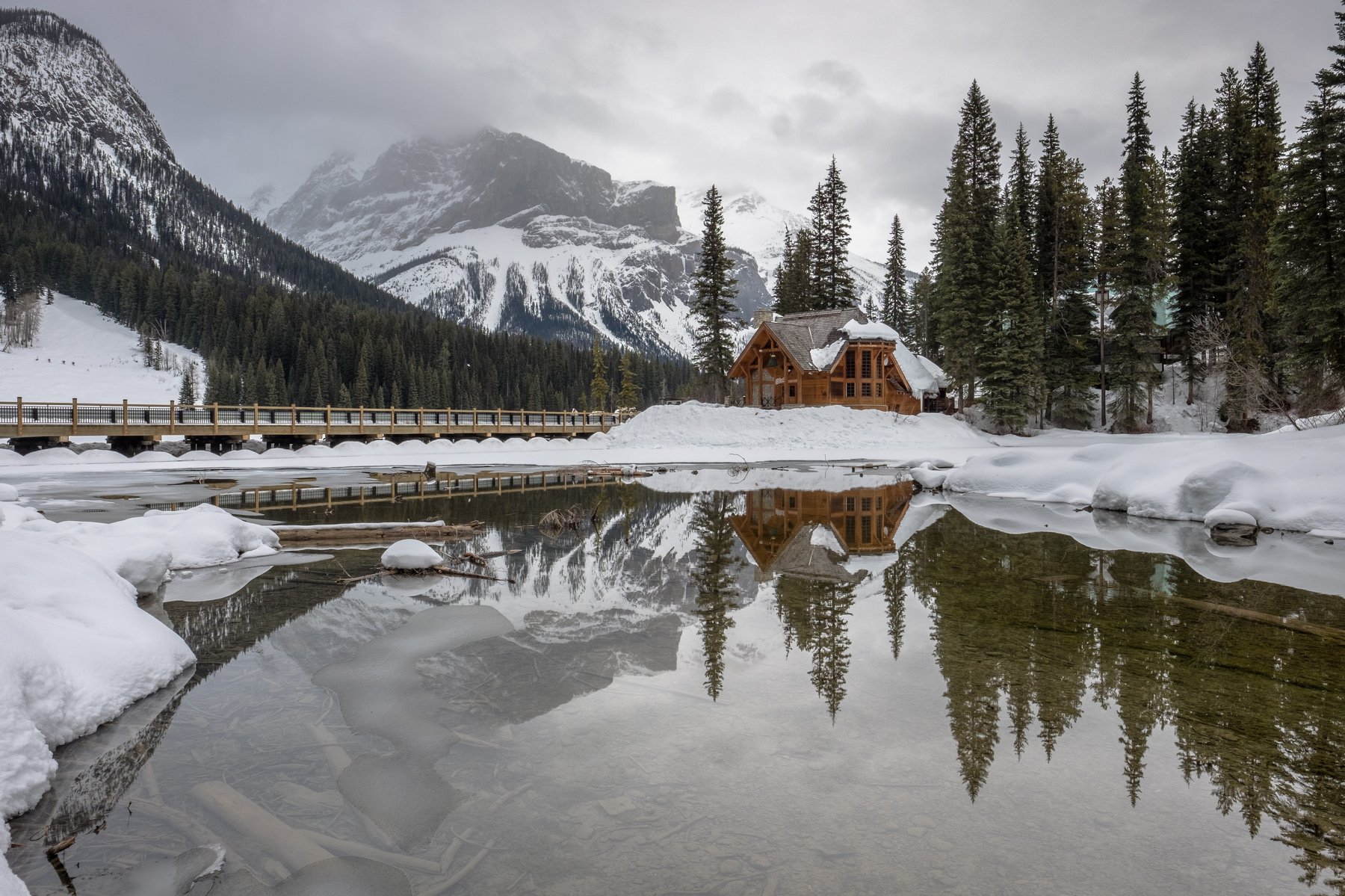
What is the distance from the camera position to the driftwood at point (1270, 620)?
267 inches

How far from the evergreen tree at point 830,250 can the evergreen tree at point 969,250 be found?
27.3 ft

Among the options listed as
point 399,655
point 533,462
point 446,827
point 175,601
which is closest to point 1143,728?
point 446,827

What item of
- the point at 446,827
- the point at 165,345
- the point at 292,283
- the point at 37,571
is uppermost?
the point at 292,283

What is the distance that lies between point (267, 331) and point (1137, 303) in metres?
106

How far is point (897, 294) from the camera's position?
234 feet

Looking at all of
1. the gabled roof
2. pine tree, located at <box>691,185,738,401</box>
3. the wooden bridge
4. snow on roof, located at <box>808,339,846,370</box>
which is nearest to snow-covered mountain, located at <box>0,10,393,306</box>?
the wooden bridge

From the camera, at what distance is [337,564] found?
1039cm

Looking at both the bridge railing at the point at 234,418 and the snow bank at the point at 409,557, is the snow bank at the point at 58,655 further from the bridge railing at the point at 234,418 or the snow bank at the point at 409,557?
the bridge railing at the point at 234,418

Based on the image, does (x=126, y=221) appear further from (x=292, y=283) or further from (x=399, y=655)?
(x=399, y=655)

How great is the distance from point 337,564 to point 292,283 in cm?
20874

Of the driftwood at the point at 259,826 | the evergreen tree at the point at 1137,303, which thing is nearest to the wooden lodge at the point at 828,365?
the evergreen tree at the point at 1137,303

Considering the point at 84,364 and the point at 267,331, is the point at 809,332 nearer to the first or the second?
the point at 267,331

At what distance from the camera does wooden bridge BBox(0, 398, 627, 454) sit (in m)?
32.3

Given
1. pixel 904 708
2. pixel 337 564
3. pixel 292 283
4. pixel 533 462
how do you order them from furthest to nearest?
pixel 292 283 → pixel 533 462 → pixel 337 564 → pixel 904 708
